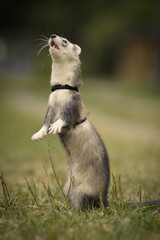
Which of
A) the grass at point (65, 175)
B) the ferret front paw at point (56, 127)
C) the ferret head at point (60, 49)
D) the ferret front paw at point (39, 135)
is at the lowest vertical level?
the grass at point (65, 175)

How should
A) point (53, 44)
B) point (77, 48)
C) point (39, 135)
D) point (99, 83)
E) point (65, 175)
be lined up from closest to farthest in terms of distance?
point (39, 135) < point (53, 44) < point (77, 48) < point (65, 175) < point (99, 83)

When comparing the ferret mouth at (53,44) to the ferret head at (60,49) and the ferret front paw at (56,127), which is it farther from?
the ferret front paw at (56,127)

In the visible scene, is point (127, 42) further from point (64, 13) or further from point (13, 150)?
point (13, 150)

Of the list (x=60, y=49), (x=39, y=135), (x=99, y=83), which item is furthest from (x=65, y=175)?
(x=99, y=83)

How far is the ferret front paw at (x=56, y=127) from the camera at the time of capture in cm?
362

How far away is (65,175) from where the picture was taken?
6340 mm

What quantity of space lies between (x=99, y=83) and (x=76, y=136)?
23.0 meters

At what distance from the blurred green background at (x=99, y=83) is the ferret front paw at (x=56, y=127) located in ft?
2.97

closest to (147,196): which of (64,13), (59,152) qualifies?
(59,152)

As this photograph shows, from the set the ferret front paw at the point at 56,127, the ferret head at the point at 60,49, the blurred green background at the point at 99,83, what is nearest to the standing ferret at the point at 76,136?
the ferret head at the point at 60,49

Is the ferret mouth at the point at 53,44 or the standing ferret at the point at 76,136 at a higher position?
the ferret mouth at the point at 53,44

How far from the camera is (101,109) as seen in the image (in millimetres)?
17234

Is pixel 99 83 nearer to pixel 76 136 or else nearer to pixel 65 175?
pixel 65 175

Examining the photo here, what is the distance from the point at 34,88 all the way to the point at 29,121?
12.1m
